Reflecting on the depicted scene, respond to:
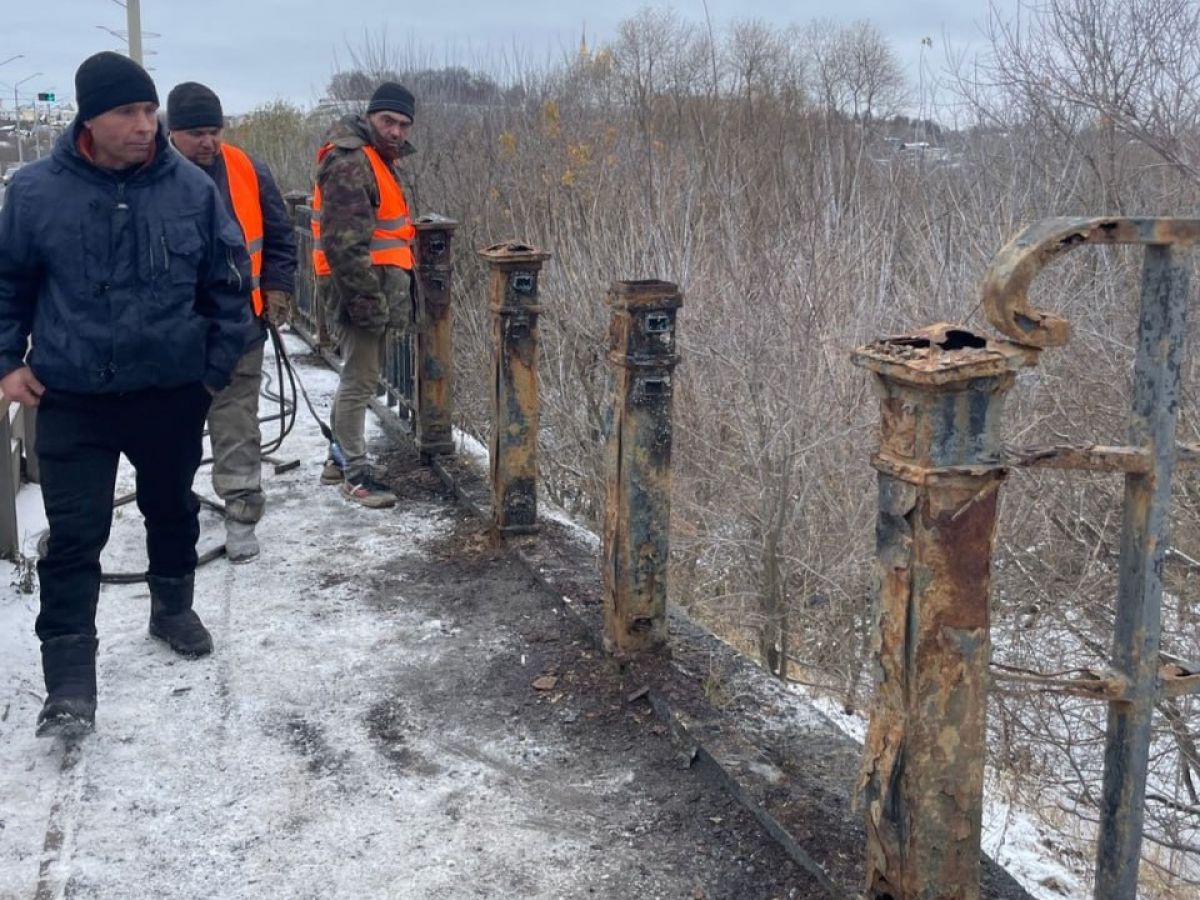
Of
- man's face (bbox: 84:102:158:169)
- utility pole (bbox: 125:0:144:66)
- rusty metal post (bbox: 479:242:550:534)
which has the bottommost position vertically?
rusty metal post (bbox: 479:242:550:534)

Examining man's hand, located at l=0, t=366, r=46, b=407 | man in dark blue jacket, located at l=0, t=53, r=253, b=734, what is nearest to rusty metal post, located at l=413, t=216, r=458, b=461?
man in dark blue jacket, located at l=0, t=53, r=253, b=734

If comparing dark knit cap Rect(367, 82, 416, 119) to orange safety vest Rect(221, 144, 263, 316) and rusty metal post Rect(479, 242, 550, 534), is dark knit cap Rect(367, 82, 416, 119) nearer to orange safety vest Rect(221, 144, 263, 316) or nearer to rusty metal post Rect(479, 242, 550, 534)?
orange safety vest Rect(221, 144, 263, 316)

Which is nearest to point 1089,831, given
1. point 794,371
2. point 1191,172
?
point 794,371

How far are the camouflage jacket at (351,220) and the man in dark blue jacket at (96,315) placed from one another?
162cm

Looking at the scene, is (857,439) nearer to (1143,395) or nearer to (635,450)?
(635,450)

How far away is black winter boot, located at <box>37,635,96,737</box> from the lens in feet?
11.4

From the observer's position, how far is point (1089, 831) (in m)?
7.04

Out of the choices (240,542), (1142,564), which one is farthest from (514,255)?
(1142,564)

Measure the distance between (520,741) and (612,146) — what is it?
29.8 ft

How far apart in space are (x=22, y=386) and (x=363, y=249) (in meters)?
2.19

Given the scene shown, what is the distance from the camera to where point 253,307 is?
5.06m

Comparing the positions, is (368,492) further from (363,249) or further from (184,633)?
(184,633)

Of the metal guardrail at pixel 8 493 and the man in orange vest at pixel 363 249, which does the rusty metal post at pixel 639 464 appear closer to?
the man in orange vest at pixel 363 249

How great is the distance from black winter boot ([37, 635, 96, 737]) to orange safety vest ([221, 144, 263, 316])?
179 cm
